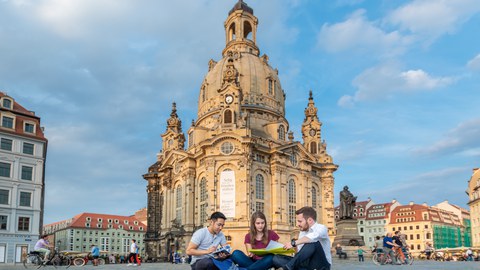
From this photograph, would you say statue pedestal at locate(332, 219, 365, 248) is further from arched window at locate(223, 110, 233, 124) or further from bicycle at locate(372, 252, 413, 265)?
arched window at locate(223, 110, 233, 124)

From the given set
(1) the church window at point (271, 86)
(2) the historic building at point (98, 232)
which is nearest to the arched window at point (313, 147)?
(1) the church window at point (271, 86)

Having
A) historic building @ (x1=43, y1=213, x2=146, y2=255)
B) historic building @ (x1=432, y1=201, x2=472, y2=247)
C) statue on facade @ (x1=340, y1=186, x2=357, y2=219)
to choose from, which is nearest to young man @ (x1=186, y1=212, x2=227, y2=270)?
statue on facade @ (x1=340, y1=186, x2=357, y2=219)

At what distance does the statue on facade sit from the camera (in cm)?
4588

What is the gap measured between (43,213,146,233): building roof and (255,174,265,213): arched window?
51.0m

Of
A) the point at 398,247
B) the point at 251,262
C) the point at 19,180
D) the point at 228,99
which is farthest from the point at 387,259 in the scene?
the point at 228,99

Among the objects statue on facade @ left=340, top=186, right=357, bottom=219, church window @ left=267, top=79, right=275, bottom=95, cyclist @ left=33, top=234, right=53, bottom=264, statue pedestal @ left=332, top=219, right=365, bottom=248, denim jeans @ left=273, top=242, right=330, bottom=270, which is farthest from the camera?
church window @ left=267, top=79, right=275, bottom=95

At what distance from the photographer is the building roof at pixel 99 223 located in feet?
318

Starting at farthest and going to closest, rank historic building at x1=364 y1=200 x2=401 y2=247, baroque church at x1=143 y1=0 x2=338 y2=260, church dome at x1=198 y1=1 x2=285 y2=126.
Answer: historic building at x1=364 y1=200 x2=401 y2=247
church dome at x1=198 y1=1 x2=285 y2=126
baroque church at x1=143 y1=0 x2=338 y2=260

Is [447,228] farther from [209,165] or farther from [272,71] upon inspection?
[209,165]

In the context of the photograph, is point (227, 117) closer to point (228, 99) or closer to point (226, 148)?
point (228, 99)

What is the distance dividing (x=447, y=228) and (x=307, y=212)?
336ft

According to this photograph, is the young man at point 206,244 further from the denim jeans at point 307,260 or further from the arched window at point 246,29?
A: the arched window at point 246,29

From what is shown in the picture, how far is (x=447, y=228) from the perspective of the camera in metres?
101

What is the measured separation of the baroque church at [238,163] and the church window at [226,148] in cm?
13
